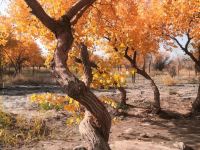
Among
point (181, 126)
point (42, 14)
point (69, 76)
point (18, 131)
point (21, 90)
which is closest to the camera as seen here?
point (69, 76)

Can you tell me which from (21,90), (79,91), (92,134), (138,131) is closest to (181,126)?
(138,131)

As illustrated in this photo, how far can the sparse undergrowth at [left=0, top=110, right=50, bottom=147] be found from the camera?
1345cm

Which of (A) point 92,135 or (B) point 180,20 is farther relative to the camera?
(B) point 180,20

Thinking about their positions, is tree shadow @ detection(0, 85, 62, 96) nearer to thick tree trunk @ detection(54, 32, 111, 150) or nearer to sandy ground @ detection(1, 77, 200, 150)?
sandy ground @ detection(1, 77, 200, 150)

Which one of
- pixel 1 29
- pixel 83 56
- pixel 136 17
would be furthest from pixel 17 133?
pixel 136 17

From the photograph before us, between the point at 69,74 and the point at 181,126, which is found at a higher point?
the point at 69,74

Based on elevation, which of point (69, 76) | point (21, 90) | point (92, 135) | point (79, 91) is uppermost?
point (69, 76)

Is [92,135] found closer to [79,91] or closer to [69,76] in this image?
[79,91]

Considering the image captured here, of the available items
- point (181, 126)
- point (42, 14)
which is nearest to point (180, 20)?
point (181, 126)

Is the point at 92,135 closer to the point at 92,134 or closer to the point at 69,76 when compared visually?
the point at 92,134

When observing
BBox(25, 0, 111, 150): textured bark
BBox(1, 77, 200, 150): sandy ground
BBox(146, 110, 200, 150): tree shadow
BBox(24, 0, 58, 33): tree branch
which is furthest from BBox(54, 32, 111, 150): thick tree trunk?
BBox(146, 110, 200, 150): tree shadow

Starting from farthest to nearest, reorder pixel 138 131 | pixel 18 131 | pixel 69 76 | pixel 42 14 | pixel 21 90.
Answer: pixel 21 90 → pixel 138 131 → pixel 18 131 → pixel 42 14 → pixel 69 76

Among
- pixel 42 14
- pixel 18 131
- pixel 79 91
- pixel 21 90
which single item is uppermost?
pixel 42 14

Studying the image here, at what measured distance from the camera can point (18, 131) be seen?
1478 cm
